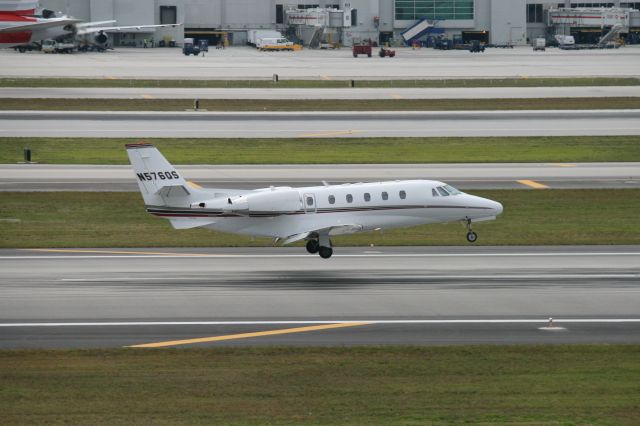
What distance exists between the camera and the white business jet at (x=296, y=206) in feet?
131

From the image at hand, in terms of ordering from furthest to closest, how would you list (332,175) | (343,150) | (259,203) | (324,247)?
(343,150), (332,175), (324,247), (259,203)

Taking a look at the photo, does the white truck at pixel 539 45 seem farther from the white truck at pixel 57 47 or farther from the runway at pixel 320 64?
the white truck at pixel 57 47

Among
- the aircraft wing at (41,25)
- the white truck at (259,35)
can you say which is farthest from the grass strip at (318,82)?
the white truck at (259,35)

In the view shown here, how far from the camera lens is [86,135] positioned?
268 ft

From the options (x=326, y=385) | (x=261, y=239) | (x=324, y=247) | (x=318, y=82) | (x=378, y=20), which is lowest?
(x=326, y=385)

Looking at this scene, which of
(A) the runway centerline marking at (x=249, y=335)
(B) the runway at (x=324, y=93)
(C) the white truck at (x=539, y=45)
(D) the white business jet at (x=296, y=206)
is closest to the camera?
(A) the runway centerline marking at (x=249, y=335)

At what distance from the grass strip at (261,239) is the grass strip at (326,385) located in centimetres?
1710

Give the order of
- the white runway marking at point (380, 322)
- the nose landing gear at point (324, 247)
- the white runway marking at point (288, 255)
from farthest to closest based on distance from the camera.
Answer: the white runway marking at point (288, 255), the nose landing gear at point (324, 247), the white runway marking at point (380, 322)

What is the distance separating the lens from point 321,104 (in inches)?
3986

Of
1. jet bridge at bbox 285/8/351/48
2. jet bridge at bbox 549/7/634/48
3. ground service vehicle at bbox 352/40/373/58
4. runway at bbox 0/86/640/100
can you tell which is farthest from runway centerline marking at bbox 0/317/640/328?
jet bridge at bbox 549/7/634/48

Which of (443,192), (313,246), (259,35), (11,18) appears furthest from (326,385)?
(259,35)

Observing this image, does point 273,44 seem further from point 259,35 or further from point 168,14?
point 168,14

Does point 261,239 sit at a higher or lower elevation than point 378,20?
lower

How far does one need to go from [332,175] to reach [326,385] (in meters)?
37.9
